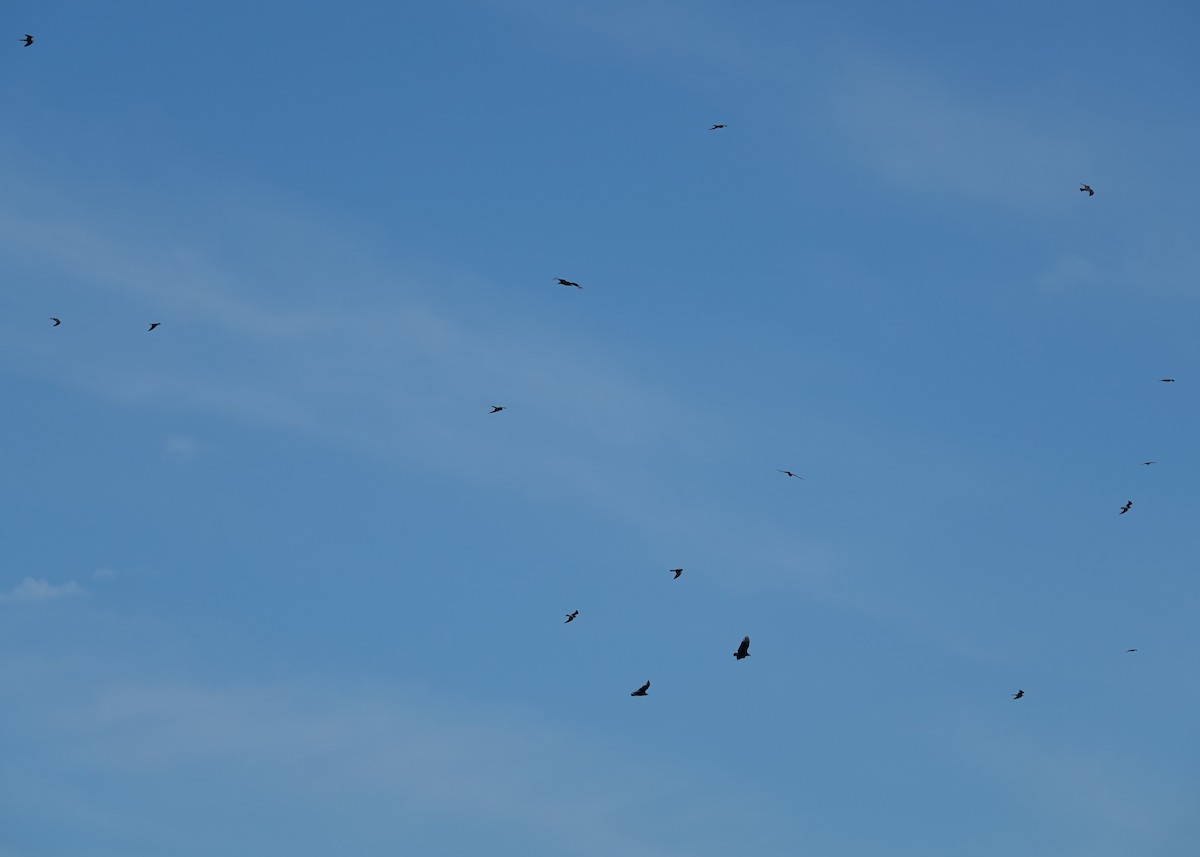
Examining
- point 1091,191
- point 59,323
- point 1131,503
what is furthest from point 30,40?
point 1131,503

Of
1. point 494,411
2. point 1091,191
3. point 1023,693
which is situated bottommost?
point 1023,693

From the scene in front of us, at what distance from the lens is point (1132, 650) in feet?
396

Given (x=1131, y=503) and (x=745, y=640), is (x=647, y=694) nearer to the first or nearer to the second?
(x=745, y=640)

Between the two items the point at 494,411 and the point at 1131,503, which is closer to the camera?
the point at 494,411

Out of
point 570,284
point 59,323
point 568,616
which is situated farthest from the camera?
point 59,323

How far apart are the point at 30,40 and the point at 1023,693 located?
258 ft

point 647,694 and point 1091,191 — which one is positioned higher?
point 1091,191

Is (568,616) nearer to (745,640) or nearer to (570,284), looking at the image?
(745,640)

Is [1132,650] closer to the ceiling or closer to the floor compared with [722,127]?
closer to the floor

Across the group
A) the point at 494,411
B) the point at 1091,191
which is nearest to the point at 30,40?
the point at 494,411

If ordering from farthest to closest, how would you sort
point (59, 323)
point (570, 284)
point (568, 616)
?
point (59, 323)
point (568, 616)
point (570, 284)

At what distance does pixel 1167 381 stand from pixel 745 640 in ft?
110

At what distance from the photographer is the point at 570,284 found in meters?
97.2

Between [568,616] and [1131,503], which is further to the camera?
[1131,503]
